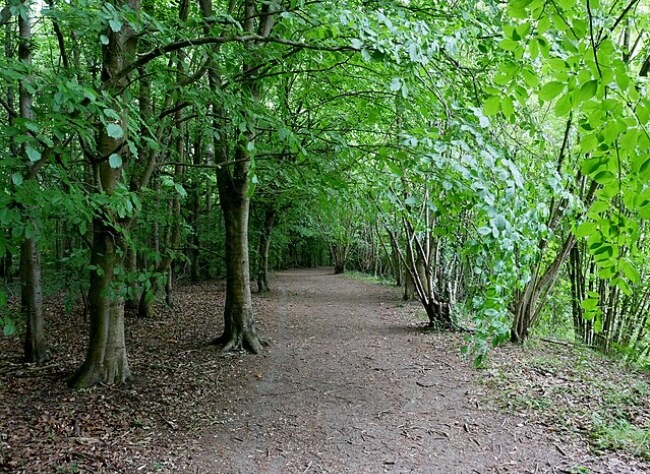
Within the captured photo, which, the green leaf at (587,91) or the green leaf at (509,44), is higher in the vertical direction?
the green leaf at (509,44)

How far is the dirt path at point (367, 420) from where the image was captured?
382 centimetres

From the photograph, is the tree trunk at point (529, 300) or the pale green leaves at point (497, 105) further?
the tree trunk at point (529, 300)

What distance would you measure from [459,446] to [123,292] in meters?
3.37

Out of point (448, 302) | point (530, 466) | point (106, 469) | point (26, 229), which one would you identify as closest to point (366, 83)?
point (26, 229)

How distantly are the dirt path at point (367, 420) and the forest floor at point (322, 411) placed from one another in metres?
0.02

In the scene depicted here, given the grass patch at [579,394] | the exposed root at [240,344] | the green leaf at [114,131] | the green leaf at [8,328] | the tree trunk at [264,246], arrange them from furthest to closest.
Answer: the tree trunk at [264,246]
the exposed root at [240,344]
the grass patch at [579,394]
the green leaf at [8,328]
the green leaf at [114,131]

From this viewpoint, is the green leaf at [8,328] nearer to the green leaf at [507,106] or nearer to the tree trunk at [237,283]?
the green leaf at [507,106]

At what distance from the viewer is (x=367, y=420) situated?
4605mm

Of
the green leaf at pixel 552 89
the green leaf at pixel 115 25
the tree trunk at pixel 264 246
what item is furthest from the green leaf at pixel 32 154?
the tree trunk at pixel 264 246

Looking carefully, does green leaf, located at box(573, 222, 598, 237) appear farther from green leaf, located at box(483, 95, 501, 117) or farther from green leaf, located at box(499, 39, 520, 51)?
green leaf, located at box(499, 39, 520, 51)

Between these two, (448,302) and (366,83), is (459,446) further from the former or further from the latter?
(448,302)

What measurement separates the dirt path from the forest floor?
0.02m

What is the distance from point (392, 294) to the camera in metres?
14.2

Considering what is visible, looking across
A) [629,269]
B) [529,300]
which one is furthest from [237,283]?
[629,269]
